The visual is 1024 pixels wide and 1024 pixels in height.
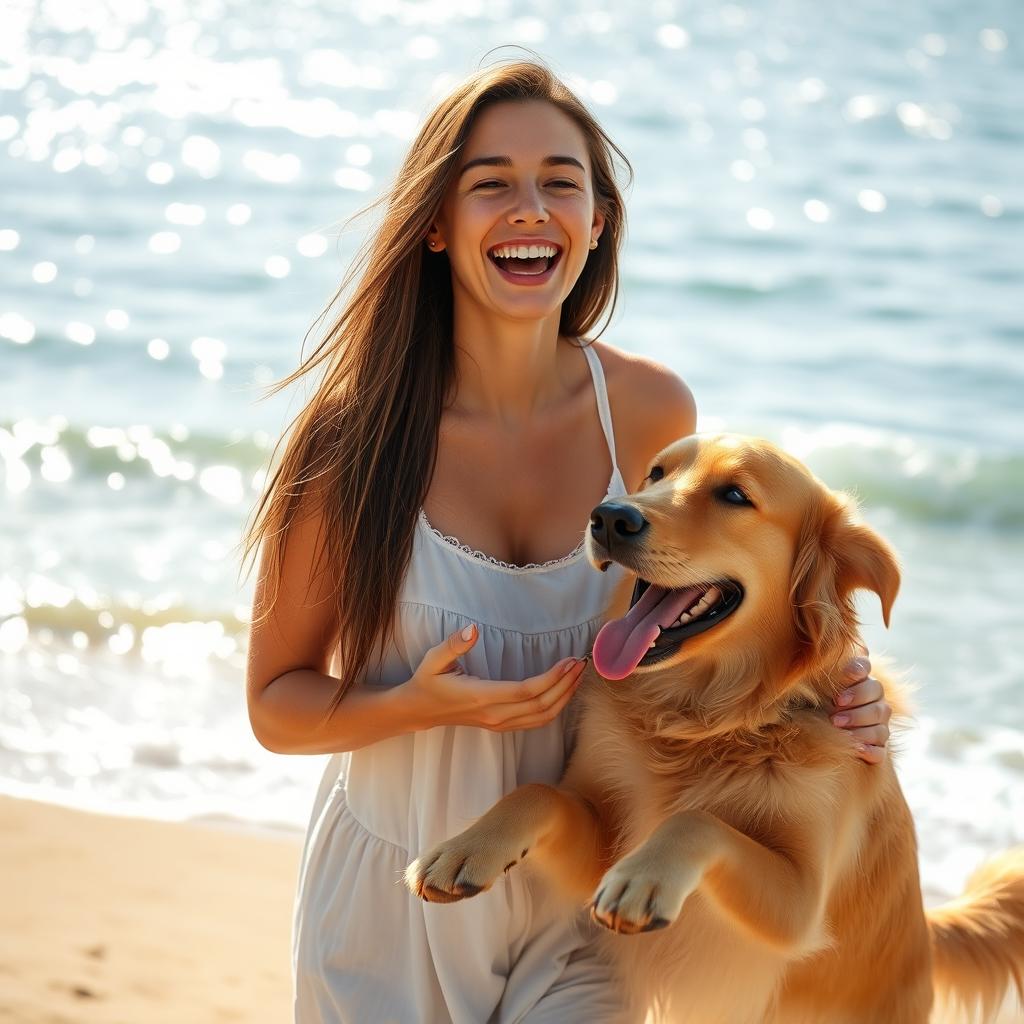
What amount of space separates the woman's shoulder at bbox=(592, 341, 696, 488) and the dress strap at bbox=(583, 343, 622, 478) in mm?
31

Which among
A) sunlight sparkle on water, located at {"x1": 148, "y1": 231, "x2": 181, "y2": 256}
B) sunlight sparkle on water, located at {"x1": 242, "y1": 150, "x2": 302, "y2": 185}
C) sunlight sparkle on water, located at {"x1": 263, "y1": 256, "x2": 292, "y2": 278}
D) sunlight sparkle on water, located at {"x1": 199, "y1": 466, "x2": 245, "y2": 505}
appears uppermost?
sunlight sparkle on water, located at {"x1": 199, "y1": 466, "x2": 245, "y2": 505}

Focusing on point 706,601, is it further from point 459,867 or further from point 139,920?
point 139,920

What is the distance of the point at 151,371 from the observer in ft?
31.8

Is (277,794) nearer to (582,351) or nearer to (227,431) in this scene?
(582,351)

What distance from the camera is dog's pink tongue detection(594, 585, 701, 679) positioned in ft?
8.59

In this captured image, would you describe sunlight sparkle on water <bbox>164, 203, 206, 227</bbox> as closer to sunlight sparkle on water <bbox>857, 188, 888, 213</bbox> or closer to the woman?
sunlight sparkle on water <bbox>857, 188, 888, 213</bbox>

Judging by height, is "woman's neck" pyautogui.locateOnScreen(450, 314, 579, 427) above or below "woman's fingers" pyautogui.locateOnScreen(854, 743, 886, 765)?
above

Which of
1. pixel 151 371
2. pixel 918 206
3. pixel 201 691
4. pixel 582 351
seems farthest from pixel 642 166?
pixel 582 351

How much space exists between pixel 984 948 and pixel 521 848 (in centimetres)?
117

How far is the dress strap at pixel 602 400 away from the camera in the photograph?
307 centimetres

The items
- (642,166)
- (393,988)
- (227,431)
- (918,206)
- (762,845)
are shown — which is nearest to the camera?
(762,845)

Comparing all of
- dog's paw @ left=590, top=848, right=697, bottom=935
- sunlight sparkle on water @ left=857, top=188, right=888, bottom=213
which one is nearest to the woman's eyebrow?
dog's paw @ left=590, top=848, right=697, bottom=935

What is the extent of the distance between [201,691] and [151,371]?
460 centimetres

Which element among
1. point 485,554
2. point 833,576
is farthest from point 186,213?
point 833,576
